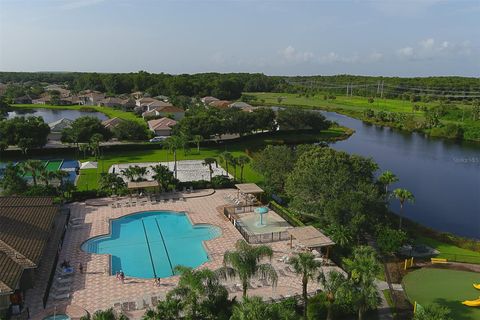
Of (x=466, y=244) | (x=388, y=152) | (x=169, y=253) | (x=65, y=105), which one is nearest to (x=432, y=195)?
(x=466, y=244)

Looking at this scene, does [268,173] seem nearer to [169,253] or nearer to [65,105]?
[169,253]

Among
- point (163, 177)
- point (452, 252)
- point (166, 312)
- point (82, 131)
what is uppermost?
point (82, 131)

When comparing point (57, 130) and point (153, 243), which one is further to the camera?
point (57, 130)

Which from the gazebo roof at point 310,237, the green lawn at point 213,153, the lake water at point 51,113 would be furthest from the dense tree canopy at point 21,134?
the lake water at point 51,113

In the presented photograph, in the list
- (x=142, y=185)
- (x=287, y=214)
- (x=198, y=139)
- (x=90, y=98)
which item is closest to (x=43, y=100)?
(x=90, y=98)

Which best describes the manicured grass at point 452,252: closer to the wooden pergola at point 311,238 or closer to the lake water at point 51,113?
the wooden pergola at point 311,238

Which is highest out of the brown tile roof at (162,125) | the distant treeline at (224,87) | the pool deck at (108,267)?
the distant treeline at (224,87)

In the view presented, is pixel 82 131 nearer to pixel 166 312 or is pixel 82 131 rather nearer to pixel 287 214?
pixel 287 214

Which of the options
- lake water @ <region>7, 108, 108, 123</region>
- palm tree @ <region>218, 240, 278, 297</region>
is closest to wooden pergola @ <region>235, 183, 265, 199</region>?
palm tree @ <region>218, 240, 278, 297</region>
